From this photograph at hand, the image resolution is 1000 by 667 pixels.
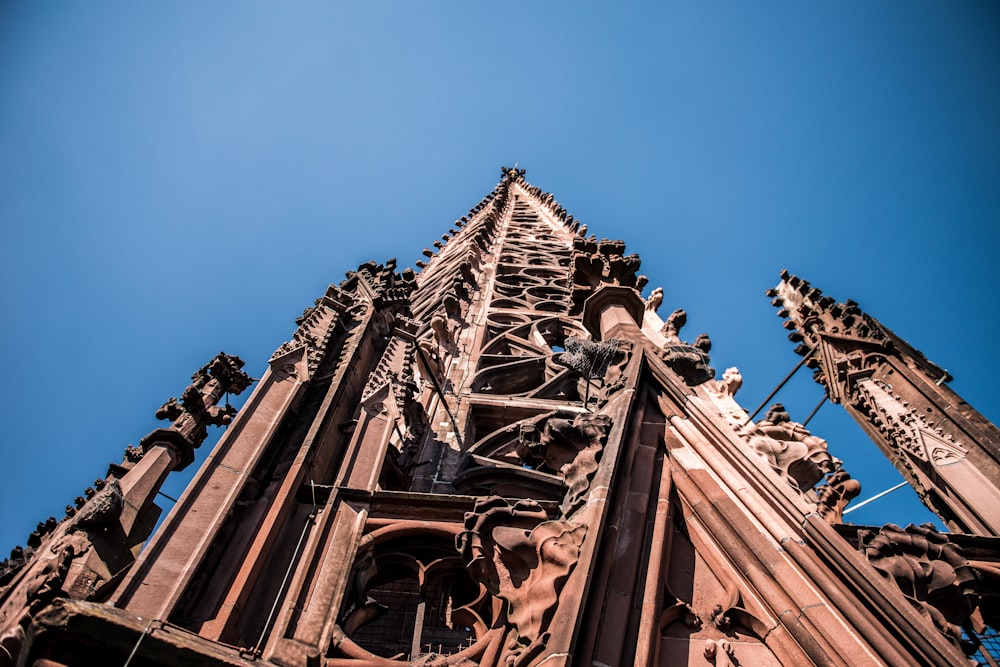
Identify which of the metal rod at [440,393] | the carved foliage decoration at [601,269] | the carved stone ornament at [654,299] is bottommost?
the metal rod at [440,393]

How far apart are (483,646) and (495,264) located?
17.2m

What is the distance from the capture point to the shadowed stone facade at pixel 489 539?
390 centimetres

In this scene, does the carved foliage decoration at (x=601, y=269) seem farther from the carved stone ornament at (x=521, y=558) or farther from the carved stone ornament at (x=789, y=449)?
the carved stone ornament at (x=521, y=558)

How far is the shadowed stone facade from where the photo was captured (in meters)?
3.90

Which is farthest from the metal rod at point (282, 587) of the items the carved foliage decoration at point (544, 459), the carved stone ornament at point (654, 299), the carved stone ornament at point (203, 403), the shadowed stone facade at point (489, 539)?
the carved stone ornament at point (654, 299)

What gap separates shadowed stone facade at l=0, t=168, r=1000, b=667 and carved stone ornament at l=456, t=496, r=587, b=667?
0.6 inches

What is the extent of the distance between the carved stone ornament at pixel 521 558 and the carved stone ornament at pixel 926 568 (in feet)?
5.79

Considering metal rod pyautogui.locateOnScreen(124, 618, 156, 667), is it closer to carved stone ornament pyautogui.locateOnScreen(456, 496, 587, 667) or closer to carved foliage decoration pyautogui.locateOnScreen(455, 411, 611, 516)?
carved stone ornament pyautogui.locateOnScreen(456, 496, 587, 667)

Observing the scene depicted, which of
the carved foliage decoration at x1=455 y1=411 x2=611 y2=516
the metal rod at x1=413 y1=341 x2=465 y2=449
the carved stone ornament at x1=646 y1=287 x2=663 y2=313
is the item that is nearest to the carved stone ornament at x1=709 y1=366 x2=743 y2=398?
the carved foliage decoration at x1=455 y1=411 x2=611 y2=516

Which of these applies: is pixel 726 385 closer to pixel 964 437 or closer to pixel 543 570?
pixel 964 437

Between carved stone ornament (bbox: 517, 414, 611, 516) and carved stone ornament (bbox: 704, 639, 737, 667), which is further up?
carved stone ornament (bbox: 517, 414, 611, 516)

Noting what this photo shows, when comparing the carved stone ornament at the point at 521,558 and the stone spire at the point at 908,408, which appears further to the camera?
the stone spire at the point at 908,408

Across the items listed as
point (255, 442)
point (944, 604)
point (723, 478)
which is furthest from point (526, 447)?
point (944, 604)

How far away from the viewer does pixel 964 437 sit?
27.0 feet
